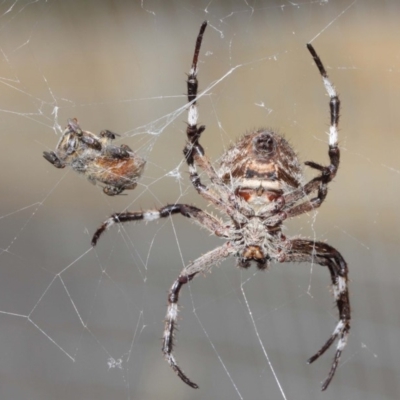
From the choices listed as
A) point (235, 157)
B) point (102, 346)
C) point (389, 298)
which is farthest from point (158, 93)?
point (235, 157)

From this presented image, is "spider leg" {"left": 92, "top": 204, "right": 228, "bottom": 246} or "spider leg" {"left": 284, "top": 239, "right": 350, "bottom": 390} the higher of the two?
"spider leg" {"left": 92, "top": 204, "right": 228, "bottom": 246}

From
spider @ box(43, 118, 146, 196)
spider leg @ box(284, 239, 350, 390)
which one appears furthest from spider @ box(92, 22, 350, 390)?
spider @ box(43, 118, 146, 196)

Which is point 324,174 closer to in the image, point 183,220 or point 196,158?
point 196,158

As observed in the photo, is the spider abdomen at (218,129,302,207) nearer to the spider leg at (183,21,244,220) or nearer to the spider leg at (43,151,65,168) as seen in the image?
the spider leg at (183,21,244,220)

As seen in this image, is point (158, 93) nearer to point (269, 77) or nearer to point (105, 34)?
point (105, 34)

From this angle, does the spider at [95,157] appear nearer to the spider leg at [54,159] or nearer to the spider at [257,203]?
the spider leg at [54,159]
